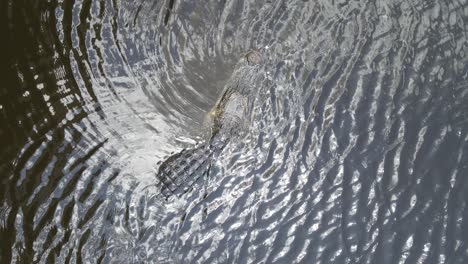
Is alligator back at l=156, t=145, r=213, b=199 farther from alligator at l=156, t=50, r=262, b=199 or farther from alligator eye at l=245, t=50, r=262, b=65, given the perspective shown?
alligator eye at l=245, t=50, r=262, b=65

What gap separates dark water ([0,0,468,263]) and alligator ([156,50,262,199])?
0.04 feet

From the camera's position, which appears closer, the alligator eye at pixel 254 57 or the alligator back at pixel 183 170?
the alligator back at pixel 183 170

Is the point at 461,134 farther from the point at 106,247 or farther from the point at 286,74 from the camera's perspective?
the point at 106,247

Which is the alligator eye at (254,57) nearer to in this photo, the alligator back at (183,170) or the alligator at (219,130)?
the alligator at (219,130)

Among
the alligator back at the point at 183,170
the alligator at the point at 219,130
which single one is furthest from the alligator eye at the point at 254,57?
the alligator back at the point at 183,170

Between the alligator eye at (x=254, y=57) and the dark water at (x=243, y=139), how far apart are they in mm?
13

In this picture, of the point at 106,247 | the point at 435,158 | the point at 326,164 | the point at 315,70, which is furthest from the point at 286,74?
the point at 106,247

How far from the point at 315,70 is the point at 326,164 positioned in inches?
7.2

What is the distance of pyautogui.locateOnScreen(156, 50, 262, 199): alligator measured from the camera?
3.32 ft

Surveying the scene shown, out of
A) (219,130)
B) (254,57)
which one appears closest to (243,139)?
(219,130)

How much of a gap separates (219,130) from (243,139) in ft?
0.14

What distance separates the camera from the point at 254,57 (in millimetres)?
1133

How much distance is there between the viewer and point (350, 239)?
3.19 feet

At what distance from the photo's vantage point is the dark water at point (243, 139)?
3.13 feet
